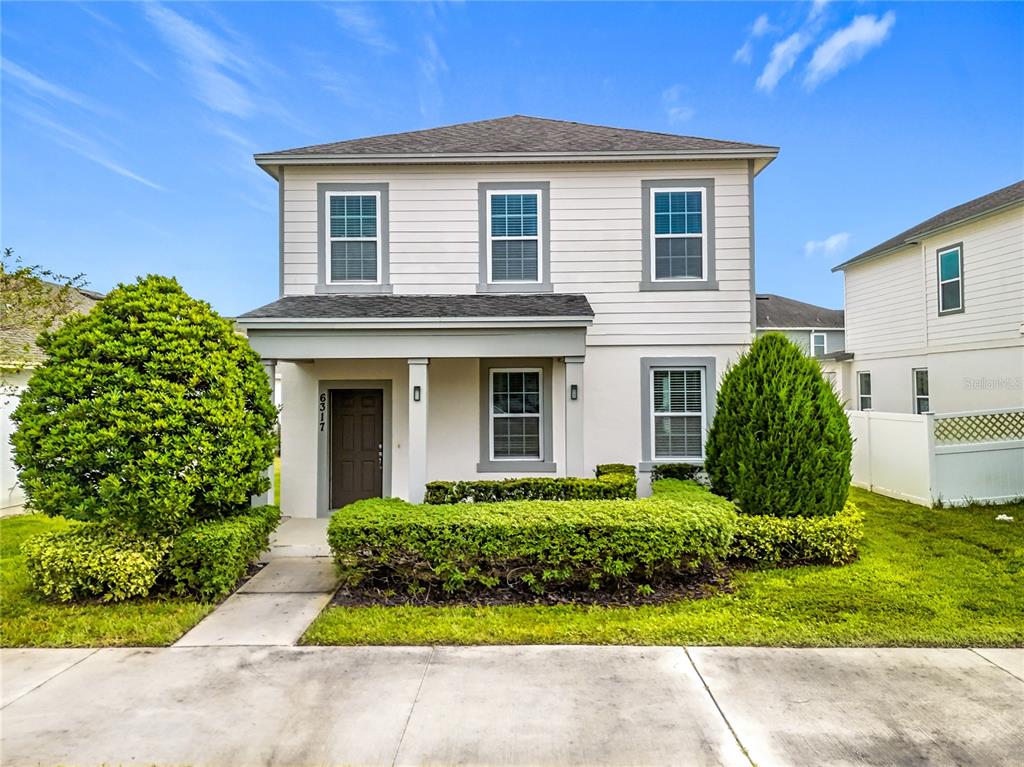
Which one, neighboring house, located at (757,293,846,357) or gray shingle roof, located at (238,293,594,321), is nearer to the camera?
gray shingle roof, located at (238,293,594,321)

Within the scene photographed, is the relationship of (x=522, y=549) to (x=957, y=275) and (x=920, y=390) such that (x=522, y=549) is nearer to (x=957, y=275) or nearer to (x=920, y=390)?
(x=957, y=275)

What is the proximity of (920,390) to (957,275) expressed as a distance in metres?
3.23

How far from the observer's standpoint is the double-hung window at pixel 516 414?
8914 mm

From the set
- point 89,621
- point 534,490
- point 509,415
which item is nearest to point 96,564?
point 89,621

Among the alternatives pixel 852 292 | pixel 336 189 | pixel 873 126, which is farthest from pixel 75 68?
pixel 852 292

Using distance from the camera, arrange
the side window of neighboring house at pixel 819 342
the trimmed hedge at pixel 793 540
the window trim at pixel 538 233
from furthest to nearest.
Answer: the side window of neighboring house at pixel 819 342, the window trim at pixel 538 233, the trimmed hedge at pixel 793 540

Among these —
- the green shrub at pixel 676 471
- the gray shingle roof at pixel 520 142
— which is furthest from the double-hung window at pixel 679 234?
the green shrub at pixel 676 471

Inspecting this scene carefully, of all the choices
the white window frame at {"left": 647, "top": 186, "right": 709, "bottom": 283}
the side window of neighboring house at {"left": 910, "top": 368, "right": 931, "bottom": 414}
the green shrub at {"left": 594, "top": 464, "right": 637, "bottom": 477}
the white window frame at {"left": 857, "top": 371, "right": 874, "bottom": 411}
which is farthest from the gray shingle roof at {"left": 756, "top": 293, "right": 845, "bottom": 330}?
the green shrub at {"left": 594, "top": 464, "right": 637, "bottom": 477}

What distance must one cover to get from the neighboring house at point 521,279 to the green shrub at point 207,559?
324 cm

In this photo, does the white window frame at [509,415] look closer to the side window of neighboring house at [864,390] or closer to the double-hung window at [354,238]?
the double-hung window at [354,238]

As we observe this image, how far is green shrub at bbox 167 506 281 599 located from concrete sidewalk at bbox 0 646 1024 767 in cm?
102

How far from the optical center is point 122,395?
5215 millimetres

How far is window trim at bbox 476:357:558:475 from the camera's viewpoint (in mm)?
8789

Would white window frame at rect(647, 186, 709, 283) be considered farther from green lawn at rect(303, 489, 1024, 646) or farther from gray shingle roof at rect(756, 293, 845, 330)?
gray shingle roof at rect(756, 293, 845, 330)
